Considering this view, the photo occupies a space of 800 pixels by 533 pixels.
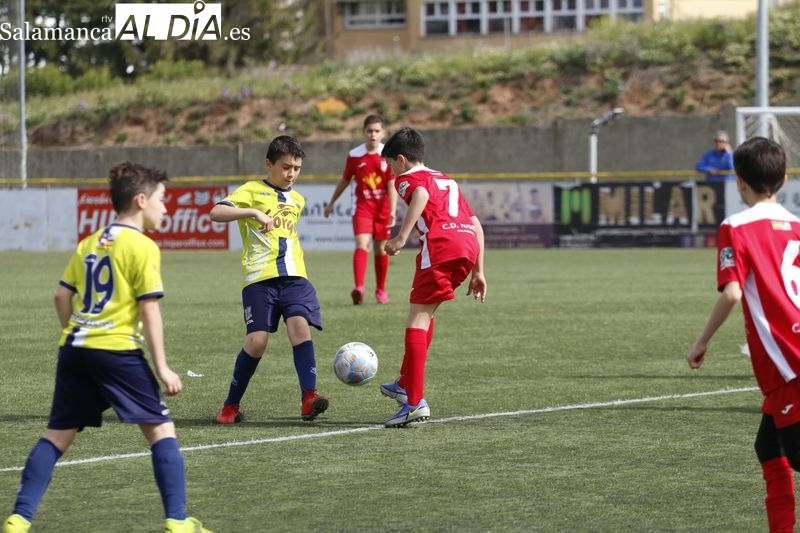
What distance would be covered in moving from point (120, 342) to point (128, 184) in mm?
583

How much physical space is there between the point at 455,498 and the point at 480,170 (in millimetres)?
37044

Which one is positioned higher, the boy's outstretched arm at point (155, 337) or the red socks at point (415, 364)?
the boy's outstretched arm at point (155, 337)

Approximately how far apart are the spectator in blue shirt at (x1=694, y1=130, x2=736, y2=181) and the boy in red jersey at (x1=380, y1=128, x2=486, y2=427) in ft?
59.2

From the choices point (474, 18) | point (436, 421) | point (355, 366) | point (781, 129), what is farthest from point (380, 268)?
point (474, 18)

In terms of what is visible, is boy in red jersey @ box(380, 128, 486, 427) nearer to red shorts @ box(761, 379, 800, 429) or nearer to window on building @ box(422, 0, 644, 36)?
red shorts @ box(761, 379, 800, 429)

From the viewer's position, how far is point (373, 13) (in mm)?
71312

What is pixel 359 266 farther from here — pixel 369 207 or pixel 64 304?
pixel 64 304

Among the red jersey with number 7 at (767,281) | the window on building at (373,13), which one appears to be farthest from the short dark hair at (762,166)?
the window on building at (373,13)

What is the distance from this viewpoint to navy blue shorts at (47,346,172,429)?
16.9 feet

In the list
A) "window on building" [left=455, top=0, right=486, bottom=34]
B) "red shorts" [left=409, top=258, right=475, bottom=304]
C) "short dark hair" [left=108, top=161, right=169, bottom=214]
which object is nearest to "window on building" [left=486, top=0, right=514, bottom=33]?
"window on building" [left=455, top=0, right=486, bottom=34]

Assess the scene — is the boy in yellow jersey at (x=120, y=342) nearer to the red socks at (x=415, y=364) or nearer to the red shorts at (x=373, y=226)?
the red socks at (x=415, y=364)

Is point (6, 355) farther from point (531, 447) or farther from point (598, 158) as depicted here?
point (598, 158)

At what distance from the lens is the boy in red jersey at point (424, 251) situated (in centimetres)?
786

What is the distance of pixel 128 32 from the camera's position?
55.4 m
